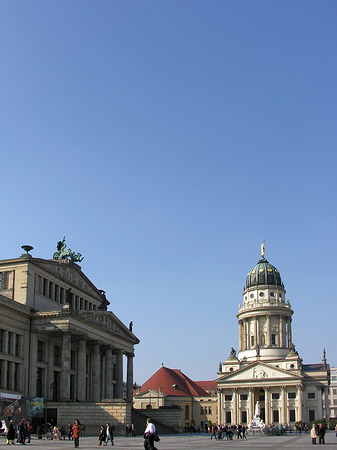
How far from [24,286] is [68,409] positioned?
1436 cm

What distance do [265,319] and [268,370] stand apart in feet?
44.1

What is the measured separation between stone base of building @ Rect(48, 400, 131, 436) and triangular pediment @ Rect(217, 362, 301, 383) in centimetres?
7959

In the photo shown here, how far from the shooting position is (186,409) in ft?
474

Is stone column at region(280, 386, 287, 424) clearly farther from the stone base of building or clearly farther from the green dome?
the stone base of building

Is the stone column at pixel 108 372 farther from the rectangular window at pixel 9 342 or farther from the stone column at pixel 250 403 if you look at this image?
the stone column at pixel 250 403

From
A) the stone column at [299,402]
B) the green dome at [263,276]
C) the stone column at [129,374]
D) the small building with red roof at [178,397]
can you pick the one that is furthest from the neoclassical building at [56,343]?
the green dome at [263,276]

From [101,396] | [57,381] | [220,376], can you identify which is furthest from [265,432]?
[220,376]

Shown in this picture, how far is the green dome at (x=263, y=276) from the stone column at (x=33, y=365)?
9089cm

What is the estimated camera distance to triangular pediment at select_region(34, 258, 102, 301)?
71.8 meters

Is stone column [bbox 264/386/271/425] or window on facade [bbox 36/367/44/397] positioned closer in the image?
window on facade [bbox 36/367/44/397]

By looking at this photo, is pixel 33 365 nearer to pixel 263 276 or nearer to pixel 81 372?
pixel 81 372

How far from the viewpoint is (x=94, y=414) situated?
6153 centimetres

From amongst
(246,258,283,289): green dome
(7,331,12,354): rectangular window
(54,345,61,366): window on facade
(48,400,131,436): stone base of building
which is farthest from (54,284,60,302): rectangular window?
(246,258,283,289): green dome

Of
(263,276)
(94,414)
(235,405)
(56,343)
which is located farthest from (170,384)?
(94,414)
